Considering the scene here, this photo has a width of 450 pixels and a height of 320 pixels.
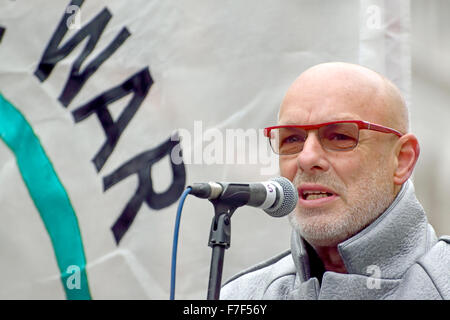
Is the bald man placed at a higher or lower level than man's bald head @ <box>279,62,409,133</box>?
lower

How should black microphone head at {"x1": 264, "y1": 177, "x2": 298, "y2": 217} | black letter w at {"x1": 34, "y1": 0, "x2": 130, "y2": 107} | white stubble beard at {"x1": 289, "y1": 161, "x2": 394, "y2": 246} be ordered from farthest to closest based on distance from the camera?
black letter w at {"x1": 34, "y1": 0, "x2": 130, "y2": 107}, white stubble beard at {"x1": 289, "y1": 161, "x2": 394, "y2": 246}, black microphone head at {"x1": 264, "y1": 177, "x2": 298, "y2": 217}

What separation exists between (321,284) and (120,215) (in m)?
0.79

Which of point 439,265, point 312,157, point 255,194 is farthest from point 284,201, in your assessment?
point 439,265

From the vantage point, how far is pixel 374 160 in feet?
5.48

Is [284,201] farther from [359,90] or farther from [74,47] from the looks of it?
[74,47]

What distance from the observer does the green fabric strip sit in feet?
6.97

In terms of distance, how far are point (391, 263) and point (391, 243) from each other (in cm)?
5

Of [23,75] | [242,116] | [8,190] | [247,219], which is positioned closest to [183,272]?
[247,219]

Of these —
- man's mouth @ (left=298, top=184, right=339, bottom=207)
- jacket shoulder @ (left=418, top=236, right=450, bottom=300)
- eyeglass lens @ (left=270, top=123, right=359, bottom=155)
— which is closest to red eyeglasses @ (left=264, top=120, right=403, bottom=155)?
eyeglass lens @ (left=270, top=123, right=359, bottom=155)

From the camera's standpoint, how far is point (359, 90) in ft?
5.64

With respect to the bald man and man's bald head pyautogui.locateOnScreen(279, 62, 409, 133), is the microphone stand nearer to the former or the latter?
the bald man

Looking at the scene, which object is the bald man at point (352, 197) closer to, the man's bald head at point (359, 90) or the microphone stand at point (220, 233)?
the man's bald head at point (359, 90)

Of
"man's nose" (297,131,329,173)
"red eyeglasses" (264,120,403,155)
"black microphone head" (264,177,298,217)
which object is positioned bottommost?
"man's nose" (297,131,329,173)

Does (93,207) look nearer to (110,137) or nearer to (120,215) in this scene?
(120,215)
